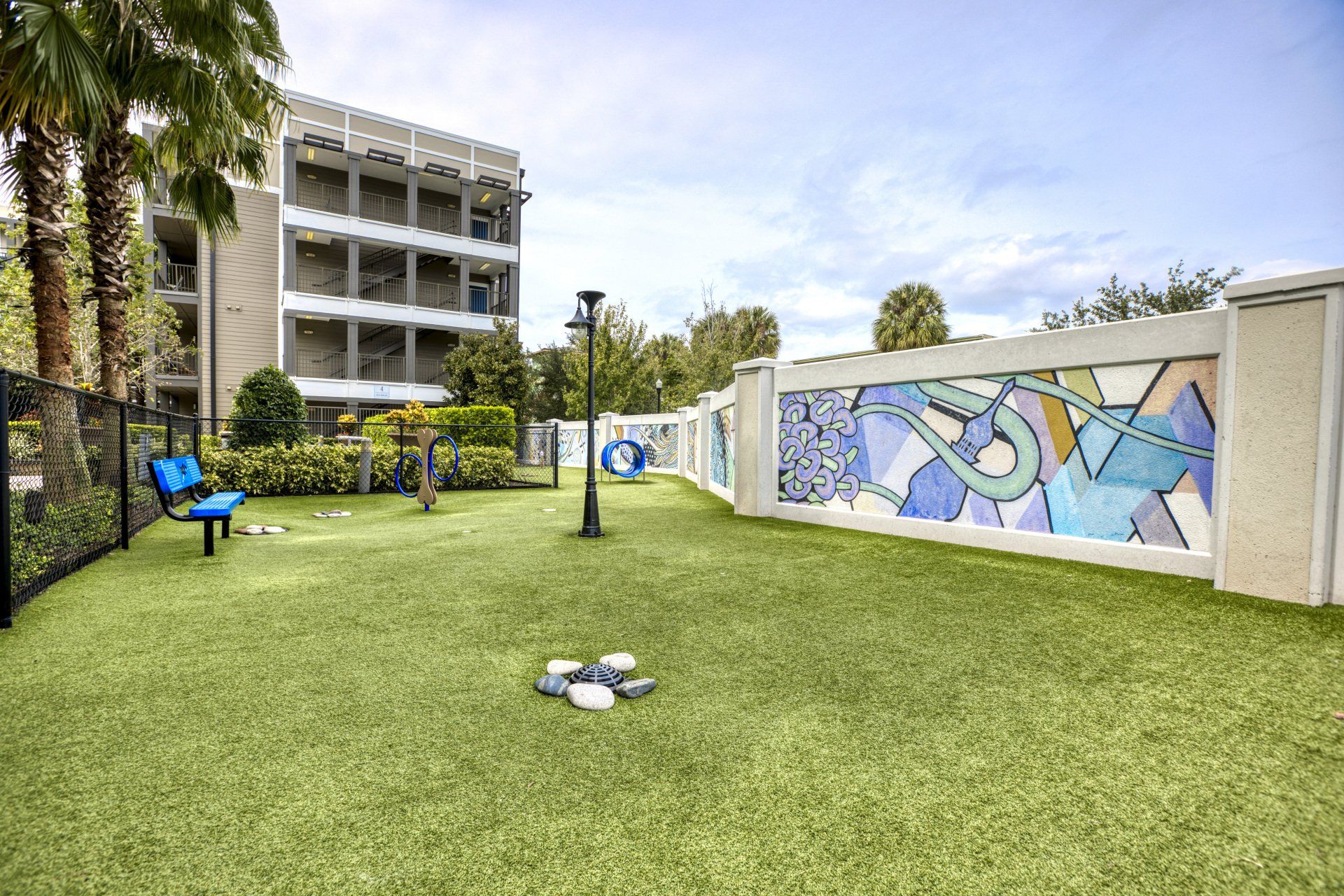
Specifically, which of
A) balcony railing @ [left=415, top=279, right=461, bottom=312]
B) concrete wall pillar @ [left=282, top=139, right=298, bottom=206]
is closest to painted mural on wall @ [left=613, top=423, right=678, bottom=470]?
balcony railing @ [left=415, top=279, right=461, bottom=312]

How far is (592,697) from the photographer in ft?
9.55

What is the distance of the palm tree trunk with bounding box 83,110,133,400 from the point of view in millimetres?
7902

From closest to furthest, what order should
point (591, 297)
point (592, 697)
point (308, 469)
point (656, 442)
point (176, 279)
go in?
point (592, 697) < point (591, 297) < point (308, 469) < point (656, 442) < point (176, 279)

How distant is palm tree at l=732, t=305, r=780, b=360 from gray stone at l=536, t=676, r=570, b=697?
3484 cm

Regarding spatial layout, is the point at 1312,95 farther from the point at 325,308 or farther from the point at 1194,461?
the point at 325,308

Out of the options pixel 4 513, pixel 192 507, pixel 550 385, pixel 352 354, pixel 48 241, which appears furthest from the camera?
pixel 550 385

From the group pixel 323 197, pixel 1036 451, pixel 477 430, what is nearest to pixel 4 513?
pixel 1036 451

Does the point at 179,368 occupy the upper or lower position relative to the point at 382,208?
lower

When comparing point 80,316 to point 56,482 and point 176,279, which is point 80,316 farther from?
point 56,482

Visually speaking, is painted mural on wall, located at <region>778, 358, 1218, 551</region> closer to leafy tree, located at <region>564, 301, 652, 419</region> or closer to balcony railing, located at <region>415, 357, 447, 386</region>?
leafy tree, located at <region>564, 301, 652, 419</region>

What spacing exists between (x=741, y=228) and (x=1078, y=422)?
31819 millimetres

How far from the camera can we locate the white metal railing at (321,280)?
24.9 metres

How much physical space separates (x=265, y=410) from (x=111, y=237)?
5977 mm

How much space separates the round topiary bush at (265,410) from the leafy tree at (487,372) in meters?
9.70
